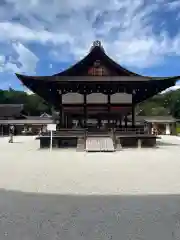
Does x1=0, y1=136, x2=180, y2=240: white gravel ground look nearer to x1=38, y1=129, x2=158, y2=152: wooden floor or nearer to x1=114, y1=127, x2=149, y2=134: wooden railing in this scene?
x1=38, y1=129, x2=158, y2=152: wooden floor

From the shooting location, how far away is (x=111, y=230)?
16.0 ft

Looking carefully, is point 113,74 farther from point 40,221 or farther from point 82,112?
point 40,221

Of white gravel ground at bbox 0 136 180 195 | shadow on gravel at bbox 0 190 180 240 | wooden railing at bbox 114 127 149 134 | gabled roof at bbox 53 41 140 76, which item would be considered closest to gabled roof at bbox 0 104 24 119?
gabled roof at bbox 53 41 140 76

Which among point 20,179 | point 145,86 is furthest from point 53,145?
point 20,179

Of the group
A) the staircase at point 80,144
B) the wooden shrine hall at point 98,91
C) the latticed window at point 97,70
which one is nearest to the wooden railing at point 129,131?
the wooden shrine hall at point 98,91

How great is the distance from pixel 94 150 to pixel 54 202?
13646mm

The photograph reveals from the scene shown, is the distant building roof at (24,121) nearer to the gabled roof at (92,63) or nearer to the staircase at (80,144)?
the gabled roof at (92,63)

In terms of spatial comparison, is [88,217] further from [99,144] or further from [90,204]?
[99,144]

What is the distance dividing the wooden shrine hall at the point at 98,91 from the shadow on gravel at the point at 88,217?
15493 mm

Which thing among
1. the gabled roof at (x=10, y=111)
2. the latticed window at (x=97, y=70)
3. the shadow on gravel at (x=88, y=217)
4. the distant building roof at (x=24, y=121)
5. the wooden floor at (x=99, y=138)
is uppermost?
the latticed window at (x=97, y=70)

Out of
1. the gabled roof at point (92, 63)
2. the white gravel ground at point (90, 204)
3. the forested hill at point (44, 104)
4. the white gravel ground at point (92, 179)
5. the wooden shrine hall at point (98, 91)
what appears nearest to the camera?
the white gravel ground at point (90, 204)

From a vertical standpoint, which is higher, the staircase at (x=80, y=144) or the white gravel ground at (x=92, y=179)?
the staircase at (x=80, y=144)

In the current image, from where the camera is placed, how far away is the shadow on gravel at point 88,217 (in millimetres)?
4688

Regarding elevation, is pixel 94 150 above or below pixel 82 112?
below
